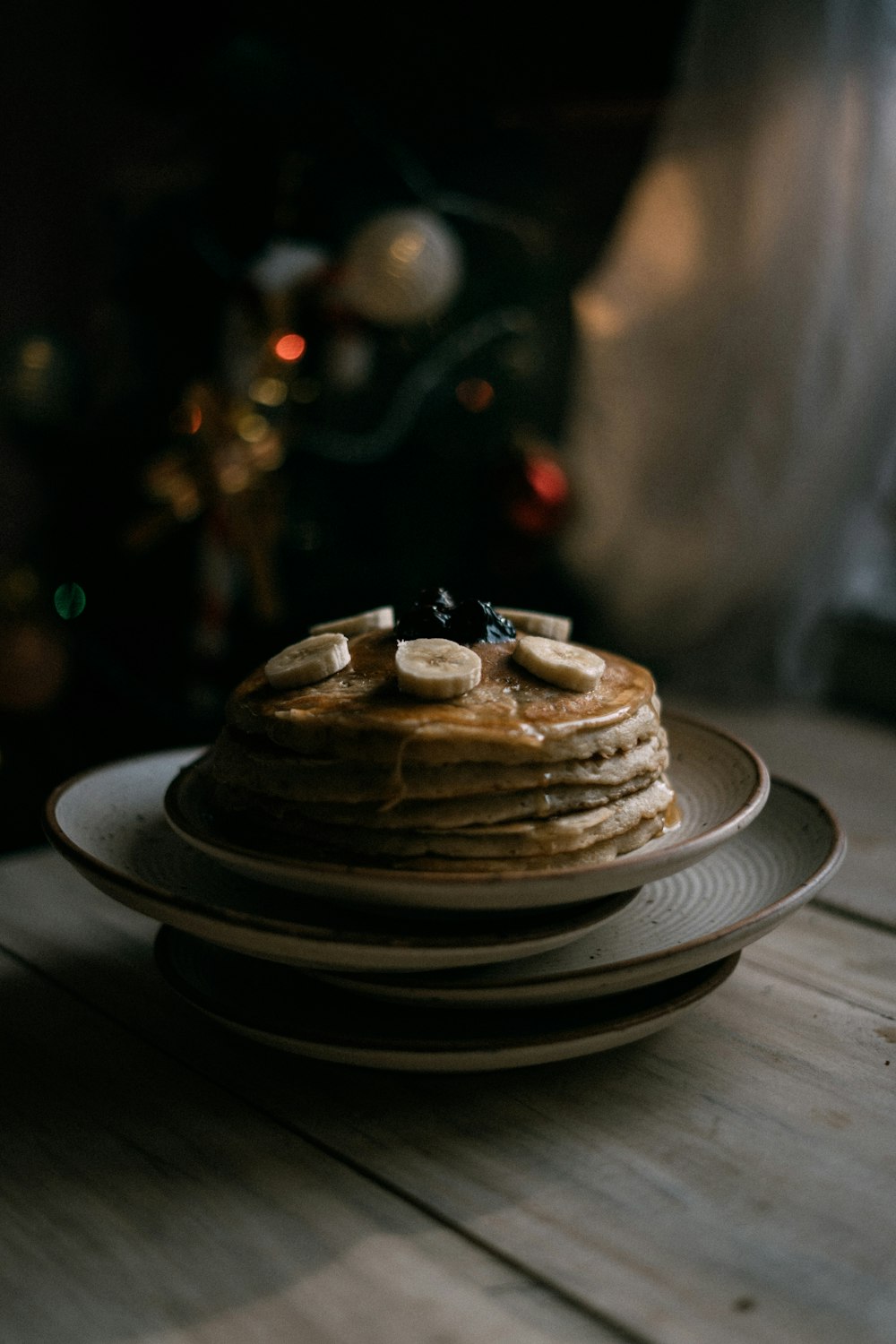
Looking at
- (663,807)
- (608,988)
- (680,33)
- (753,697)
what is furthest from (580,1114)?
(680,33)

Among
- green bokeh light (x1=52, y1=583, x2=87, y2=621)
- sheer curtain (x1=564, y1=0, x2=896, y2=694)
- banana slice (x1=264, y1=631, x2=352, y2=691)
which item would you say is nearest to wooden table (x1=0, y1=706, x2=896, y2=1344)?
banana slice (x1=264, y1=631, x2=352, y2=691)

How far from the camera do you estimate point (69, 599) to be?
222 centimetres

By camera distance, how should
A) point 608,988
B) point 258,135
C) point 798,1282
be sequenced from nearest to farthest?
point 798,1282, point 608,988, point 258,135

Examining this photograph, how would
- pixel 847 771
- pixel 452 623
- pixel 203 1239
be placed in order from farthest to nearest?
1. pixel 847 771
2. pixel 452 623
3. pixel 203 1239

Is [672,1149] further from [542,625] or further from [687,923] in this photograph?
[542,625]

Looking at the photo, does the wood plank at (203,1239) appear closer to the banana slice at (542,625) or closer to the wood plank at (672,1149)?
the wood plank at (672,1149)

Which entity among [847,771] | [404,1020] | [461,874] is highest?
[461,874]

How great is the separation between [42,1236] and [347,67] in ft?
Result: 8.52

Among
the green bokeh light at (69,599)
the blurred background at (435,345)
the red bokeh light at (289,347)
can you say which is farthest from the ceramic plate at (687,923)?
the green bokeh light at (69,599)

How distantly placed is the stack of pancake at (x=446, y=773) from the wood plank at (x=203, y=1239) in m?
0.16

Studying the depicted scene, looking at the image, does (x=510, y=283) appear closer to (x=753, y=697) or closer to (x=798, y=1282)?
(x=753, y=697)

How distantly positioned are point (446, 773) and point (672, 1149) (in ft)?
0.77

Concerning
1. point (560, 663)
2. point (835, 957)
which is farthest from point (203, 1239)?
point (835, 957)

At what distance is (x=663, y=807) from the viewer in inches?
29.9
